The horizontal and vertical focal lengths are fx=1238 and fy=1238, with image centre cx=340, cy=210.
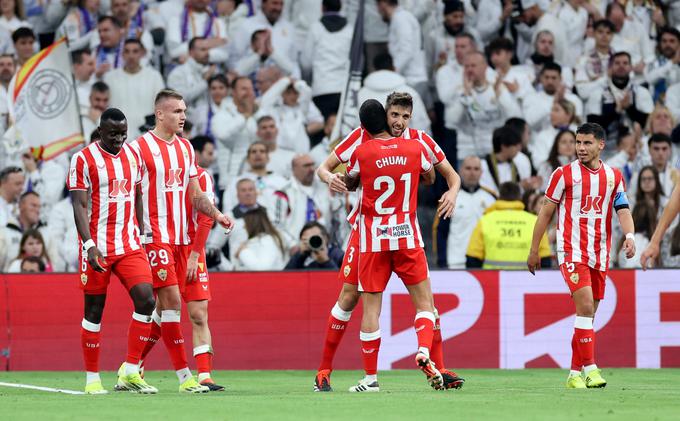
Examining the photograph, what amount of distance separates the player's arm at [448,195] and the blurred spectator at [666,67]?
9.09m

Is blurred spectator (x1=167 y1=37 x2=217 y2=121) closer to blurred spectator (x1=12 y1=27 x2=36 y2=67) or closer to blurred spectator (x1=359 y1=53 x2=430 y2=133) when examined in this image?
blurred spectator (x1=12 y1=27 x2=36 y2=67)

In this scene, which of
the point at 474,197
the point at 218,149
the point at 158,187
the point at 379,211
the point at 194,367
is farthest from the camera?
the point at 218,149

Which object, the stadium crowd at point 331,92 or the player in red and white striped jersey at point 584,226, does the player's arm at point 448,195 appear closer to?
the player in red and white striped jersey at point 584,226

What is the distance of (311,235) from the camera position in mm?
14859

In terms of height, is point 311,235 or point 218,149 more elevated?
point 218,149

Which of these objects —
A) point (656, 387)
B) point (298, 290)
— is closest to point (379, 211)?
point (656, 387)

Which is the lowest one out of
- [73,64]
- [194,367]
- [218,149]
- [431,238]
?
[194,367]

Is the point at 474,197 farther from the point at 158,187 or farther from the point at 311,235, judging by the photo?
the point at 158,187

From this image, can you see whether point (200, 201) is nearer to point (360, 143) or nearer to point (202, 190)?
point (202, 190)

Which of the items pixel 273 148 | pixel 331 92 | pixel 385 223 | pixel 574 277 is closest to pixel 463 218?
pixel 273 148

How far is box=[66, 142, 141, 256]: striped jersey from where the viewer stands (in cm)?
Result: 1003

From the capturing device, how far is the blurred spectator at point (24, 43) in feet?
57.8

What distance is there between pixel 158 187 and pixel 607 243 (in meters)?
4.04

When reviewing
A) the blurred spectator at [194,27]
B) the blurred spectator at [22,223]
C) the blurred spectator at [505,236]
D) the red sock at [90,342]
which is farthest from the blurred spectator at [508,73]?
the red sock at [90,342]
